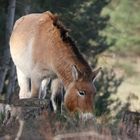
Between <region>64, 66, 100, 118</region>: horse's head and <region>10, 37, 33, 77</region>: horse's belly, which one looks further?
<region>10, 37, 33, 77</region>: horse's belly

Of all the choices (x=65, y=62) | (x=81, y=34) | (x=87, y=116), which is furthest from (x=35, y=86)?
(x=81, y=34)

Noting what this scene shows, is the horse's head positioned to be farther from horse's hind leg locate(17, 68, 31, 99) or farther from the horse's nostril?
horse's hind leg locate(17, 68, 31, 99)

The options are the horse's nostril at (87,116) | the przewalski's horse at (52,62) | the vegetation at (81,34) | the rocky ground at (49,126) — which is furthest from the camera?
the vegetation at (81,34)

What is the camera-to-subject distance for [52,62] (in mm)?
14305

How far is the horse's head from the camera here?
1304 cm

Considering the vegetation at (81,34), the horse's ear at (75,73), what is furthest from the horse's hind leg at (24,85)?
the horse's ear at (75,73)

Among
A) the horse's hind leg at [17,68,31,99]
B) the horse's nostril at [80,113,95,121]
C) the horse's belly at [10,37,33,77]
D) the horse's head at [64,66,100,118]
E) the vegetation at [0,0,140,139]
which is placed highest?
the vegetation at [0,0,140,139]

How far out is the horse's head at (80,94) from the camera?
1304 centimetres

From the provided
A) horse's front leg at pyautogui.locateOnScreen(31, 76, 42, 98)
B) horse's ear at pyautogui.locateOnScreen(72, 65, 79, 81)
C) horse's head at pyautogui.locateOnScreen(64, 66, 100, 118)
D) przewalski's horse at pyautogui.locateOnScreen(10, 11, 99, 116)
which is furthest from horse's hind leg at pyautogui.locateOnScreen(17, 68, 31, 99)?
horse's ear at pyautogui.locateOnScreen(72, 65, 79, 81)

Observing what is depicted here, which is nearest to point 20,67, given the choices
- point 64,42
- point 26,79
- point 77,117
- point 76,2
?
point 26,79

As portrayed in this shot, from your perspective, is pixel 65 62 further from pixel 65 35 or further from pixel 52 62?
pixel 65 35

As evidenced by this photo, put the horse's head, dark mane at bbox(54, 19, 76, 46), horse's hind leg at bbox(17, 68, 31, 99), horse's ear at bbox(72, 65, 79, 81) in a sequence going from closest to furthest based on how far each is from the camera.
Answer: the horse's head → horse's ear at bbox(72, 65, 79, 81) → dark mane at bbox(54, 19, 76, 46) → horse's hind leg at bbox(17, 68, 31, 99)

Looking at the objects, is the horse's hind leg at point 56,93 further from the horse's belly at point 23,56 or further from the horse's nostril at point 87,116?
the horse's nostril at point 87,116

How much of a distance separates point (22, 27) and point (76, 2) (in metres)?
9.62
